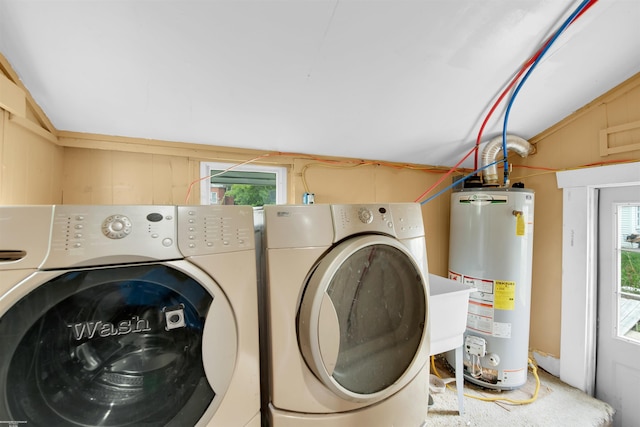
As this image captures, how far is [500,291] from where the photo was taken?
5.08ft

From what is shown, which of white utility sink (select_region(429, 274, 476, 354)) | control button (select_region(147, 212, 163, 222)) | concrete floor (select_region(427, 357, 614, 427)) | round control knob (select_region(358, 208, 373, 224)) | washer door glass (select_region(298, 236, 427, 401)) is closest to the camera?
control button (select_region(147, 212, 163, 222))

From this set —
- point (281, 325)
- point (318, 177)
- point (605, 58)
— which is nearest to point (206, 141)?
point (318, 177)

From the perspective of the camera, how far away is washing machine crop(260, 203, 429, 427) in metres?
0.77

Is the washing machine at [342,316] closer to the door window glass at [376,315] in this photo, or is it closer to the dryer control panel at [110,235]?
the door window glass at [376,315]

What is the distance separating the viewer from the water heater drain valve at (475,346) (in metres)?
1.56

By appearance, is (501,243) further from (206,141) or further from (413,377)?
(206,141)

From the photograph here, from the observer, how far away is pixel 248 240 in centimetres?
75

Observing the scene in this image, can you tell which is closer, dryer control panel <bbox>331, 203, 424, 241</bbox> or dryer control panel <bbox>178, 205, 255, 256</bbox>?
dryer control panel <bbox>178, 205, 255, 256</bbox>

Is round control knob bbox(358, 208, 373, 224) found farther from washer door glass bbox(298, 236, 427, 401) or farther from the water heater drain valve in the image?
the water heater drain valve

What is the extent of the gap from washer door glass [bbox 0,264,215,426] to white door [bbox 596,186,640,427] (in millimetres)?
2261

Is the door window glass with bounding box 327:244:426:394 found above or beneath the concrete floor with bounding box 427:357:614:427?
above

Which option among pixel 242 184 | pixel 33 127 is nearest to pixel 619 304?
pixel 242 184

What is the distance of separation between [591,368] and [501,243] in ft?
3.23

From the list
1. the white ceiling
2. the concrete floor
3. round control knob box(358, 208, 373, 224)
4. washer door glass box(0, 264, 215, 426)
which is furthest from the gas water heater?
washer door glass box(0, 264, 215, 426)
